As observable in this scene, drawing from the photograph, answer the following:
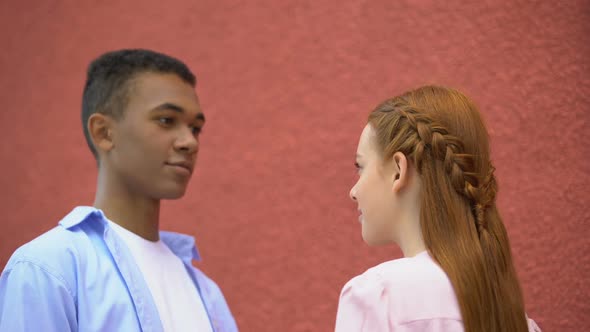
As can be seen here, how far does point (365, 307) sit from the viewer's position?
38.7 inches

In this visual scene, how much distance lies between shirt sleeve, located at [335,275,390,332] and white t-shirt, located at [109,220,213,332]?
21.1 inches

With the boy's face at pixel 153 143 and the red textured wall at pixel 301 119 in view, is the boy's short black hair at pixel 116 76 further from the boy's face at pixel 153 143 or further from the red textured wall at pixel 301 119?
the red textured wall at pixel 301 119

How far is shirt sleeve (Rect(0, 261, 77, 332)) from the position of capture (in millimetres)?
1195

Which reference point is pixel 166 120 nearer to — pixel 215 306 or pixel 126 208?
pixel 126 208

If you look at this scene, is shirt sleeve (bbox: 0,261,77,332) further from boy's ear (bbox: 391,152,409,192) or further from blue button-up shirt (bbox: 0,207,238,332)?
boy's ear (bbox: 391,152,409,192)

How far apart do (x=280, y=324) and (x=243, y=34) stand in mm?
900

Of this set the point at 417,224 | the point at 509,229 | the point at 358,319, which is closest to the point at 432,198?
the point at 417,224

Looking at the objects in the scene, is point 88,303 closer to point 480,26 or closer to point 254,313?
point 254,313

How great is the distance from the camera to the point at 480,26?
169 centimetres

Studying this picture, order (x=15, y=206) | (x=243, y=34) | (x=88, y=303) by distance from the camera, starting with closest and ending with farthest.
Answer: (x=88, y=303) → (x=243, y=34) → (x=15, y=206)

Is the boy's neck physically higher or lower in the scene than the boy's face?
lower

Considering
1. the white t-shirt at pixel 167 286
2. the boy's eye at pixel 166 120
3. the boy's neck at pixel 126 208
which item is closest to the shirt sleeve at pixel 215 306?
the white t-shirt at pixel 167 286

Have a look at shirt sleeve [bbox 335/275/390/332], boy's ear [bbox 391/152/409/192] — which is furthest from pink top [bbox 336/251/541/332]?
boy's ear [bbox 391/152/409/192]

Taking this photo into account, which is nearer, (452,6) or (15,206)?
(452,6)
